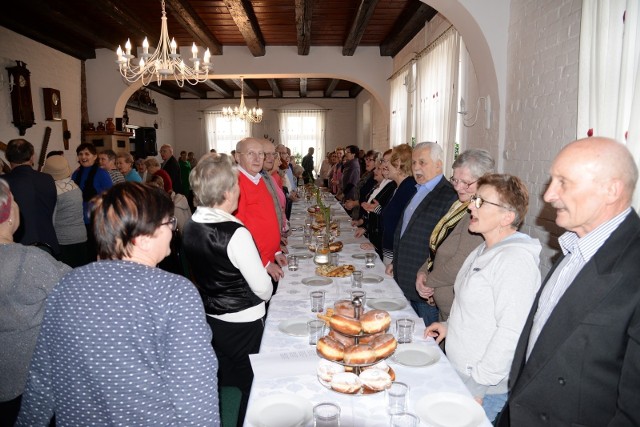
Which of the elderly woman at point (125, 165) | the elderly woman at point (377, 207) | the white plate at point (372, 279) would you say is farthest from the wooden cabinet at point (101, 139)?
the white plate at point (372, 279)

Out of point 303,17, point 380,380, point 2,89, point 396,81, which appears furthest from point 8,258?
point 396,81

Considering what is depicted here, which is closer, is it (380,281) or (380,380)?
(380,380)

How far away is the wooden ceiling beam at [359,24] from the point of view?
5.76 meters

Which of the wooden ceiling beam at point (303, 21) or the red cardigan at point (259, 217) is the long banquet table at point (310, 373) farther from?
the wooden ceiling beam at point (303, 21)

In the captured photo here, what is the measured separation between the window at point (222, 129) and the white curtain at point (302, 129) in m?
1.36

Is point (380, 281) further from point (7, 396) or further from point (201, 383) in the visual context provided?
point (7, 396)

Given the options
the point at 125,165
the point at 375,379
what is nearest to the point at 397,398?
the point at 375,379

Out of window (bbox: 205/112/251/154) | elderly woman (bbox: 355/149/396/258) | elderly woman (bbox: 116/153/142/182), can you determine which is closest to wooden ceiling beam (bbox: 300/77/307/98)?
window (bbox: 205/112/251/154)

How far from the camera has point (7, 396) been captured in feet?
6.42

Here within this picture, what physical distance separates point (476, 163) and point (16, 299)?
234 centimetres

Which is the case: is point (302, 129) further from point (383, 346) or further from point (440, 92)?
point (383, 346)

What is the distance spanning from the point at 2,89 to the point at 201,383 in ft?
22.4

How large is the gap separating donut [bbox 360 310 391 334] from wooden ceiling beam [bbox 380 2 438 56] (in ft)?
18.0

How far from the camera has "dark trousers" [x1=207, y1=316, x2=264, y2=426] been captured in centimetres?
229
